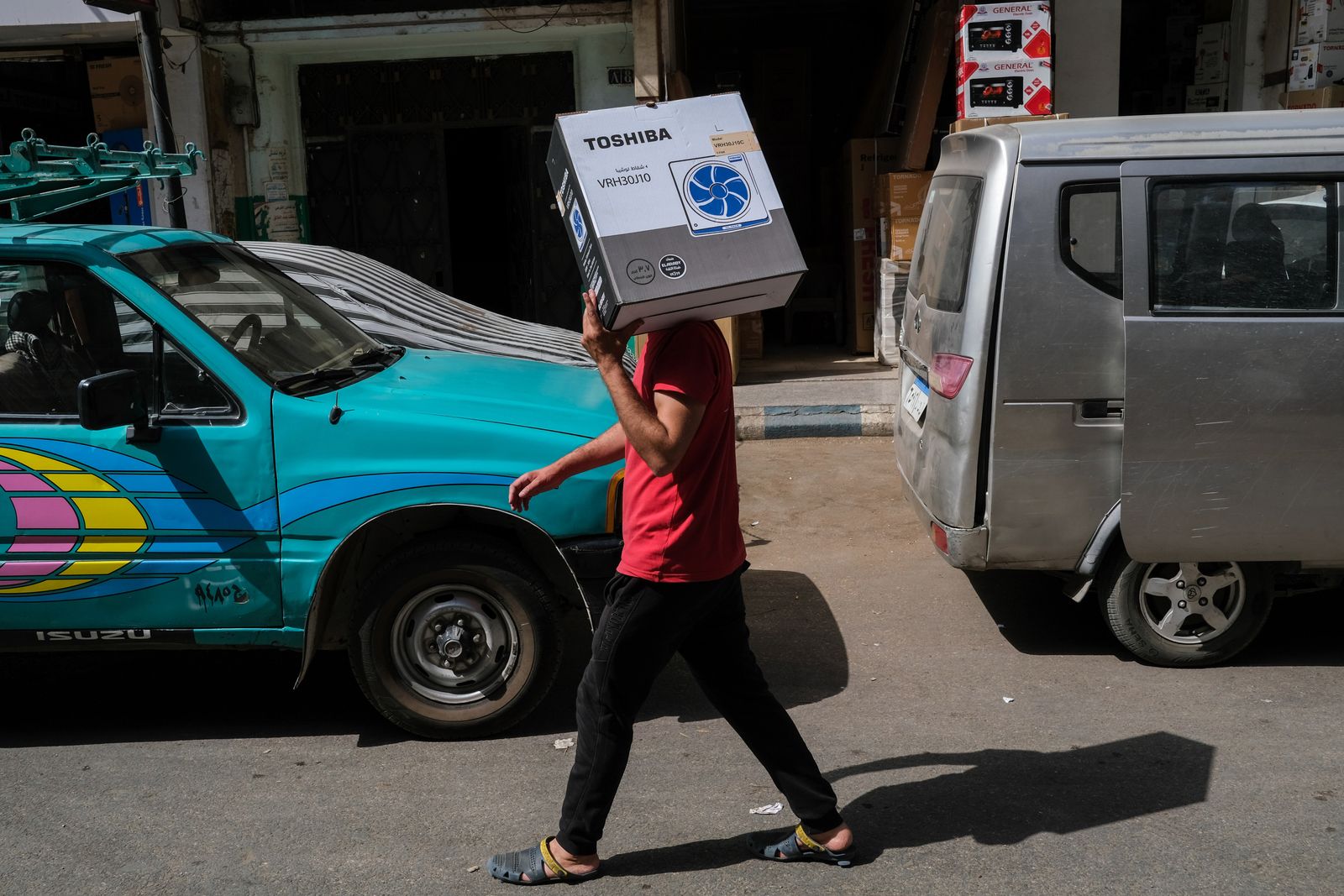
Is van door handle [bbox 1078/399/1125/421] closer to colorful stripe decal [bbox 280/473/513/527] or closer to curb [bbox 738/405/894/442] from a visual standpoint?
colorful stripe decal [bbox 280/473/513/527]

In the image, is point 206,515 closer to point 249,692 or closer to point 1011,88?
point 249,692

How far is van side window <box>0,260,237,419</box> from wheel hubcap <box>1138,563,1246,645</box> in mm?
3496

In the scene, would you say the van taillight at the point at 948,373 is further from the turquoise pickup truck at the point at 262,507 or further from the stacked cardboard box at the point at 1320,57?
the stacked cardboard box at the point at 1320,57

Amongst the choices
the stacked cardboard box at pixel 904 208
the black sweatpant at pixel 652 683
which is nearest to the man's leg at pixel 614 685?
the black sweatpant at pixel 652 683

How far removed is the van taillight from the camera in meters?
4.56

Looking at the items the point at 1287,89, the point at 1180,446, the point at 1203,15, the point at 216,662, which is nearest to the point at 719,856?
the point at 1180,446

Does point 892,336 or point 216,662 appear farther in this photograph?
point 892,336

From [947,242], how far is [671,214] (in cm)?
226

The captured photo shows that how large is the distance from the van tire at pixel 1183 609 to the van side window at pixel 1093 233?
1.08 meters

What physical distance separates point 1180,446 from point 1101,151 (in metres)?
1.12

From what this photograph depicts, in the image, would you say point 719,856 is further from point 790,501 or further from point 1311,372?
point 790,501

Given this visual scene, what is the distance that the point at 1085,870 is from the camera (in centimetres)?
336

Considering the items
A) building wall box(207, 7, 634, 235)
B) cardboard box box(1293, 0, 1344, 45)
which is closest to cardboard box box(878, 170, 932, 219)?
building wall box(207, 7, 634, 235)

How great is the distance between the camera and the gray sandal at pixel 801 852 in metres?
3.41
